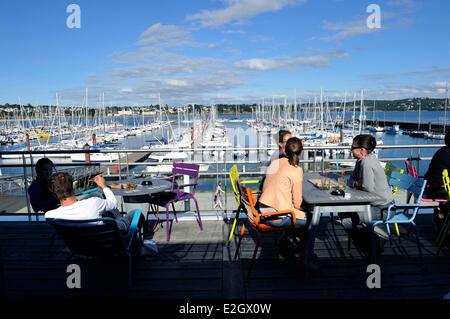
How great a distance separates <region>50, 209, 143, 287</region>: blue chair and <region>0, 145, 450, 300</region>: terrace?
0.35 metres

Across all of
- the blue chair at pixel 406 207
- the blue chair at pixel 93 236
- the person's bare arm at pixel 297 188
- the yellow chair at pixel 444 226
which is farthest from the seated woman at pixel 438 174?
the blue chair at pixel 93 236

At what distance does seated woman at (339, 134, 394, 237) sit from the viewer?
3.37m

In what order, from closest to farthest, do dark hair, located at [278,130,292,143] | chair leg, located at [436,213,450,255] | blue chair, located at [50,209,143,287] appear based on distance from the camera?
1. blue chair, located at [50,209,143,287]
2. chair leg, located at [436,213,450,255]
3. dark hair, located at [278,130,292,143]

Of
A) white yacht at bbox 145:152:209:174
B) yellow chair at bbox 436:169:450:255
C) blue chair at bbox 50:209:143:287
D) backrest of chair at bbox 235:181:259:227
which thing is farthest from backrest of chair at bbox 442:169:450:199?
white yacht at bbox 145:152:209:174

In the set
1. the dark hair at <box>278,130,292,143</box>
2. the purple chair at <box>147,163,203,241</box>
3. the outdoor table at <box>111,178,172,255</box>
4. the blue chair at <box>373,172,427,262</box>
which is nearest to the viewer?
the blue chair at <box>373,172,427,262</box>

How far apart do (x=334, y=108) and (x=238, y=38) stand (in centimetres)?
4224

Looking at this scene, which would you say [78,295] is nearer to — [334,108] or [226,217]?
[226,217]

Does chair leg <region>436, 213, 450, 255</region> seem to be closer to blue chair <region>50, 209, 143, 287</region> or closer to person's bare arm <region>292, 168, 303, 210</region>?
person's bare arm <region>292, 168, 303, 210</region>

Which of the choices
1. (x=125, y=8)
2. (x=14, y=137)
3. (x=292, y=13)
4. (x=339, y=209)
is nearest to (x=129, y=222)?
(x=339, y=209)

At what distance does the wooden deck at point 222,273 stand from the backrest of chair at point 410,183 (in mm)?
630

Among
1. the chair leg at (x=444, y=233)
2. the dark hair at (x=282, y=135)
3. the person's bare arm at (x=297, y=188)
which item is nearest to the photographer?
the person's bare arm at (x=297, y=188)

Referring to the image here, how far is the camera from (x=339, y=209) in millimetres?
3133

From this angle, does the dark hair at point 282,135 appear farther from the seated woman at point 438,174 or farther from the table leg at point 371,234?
the seated woman at point 438,174

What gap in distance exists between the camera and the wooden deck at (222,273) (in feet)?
9.20
